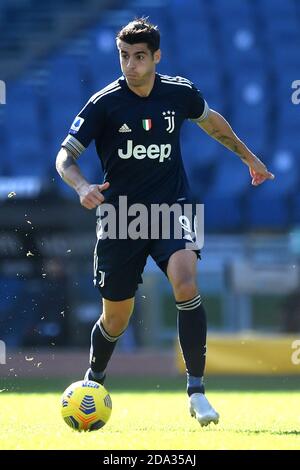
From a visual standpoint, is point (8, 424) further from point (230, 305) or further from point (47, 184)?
point (47, 184)

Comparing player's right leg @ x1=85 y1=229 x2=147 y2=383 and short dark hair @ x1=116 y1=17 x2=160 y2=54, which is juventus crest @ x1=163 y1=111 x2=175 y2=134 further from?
player's right leg @ x1=85 y1=229 x2=147 y2=383

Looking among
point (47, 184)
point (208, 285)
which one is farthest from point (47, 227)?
point (208, 285)

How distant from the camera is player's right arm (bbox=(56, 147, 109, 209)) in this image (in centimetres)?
475

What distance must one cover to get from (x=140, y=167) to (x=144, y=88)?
38cm

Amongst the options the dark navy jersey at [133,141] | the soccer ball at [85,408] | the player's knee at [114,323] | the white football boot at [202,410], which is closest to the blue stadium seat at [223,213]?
the player's knee at [114,323]

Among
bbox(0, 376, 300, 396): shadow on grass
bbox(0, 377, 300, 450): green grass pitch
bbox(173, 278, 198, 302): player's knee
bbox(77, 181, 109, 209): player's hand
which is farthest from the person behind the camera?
bbox(0, 376, 300, 396): shadow on grass

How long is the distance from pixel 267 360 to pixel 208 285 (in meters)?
3.37

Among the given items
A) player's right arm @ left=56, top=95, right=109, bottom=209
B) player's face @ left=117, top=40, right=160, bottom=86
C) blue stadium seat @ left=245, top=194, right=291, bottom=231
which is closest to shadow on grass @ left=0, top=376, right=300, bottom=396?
player's right arm @ left=56, top=95, right=109, bottom=209

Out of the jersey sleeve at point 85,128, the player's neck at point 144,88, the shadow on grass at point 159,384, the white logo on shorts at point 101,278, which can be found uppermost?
the player's neck at point 144,88

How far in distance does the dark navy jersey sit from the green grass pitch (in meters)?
1.13

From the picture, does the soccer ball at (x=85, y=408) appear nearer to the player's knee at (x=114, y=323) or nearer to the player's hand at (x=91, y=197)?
the player's knee at (x=114, y=323)

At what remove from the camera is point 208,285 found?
14.4m

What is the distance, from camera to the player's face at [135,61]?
5168mm

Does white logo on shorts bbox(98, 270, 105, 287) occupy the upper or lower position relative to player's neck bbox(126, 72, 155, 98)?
lower
